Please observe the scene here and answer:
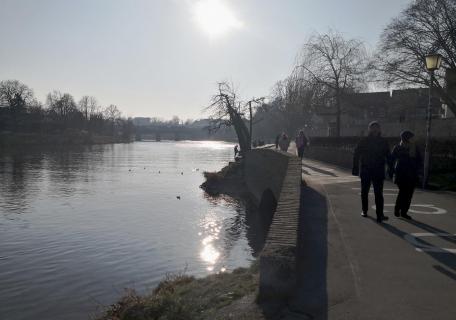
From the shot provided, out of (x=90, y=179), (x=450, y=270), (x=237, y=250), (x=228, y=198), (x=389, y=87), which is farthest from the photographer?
(x=90, y=179)

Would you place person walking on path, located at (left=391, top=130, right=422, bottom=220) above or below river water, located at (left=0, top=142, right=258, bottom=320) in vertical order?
above

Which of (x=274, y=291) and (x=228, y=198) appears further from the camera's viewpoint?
(x=228, y=198)

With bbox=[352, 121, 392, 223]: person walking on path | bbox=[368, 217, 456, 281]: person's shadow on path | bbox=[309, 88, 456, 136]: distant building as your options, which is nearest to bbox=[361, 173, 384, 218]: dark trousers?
bbox=[352, 121, 392, 223]: person walking on path

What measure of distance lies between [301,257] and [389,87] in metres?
32.8

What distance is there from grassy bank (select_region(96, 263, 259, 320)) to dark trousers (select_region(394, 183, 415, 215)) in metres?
3.46

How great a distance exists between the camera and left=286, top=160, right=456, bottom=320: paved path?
4.55m

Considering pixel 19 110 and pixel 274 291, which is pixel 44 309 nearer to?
pixel 274 291

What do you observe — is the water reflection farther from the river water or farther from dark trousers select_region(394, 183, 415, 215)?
dark trousers select_region(394, 183, 415, 215)

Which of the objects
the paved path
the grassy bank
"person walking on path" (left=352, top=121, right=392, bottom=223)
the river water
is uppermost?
"person walking on path" (left=352, top=121, right=392, bottom=223)

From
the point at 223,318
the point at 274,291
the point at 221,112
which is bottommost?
the point at 223,318

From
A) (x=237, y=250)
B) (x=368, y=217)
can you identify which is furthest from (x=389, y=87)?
(x=368, y=217)

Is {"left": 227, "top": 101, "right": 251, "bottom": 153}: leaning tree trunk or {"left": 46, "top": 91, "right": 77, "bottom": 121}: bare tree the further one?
{"left": 46, "top": 91, "right": 77, "bottom": 121}: bare tree

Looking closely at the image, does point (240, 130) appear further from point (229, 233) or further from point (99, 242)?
point (99, 242)

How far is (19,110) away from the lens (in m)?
102
